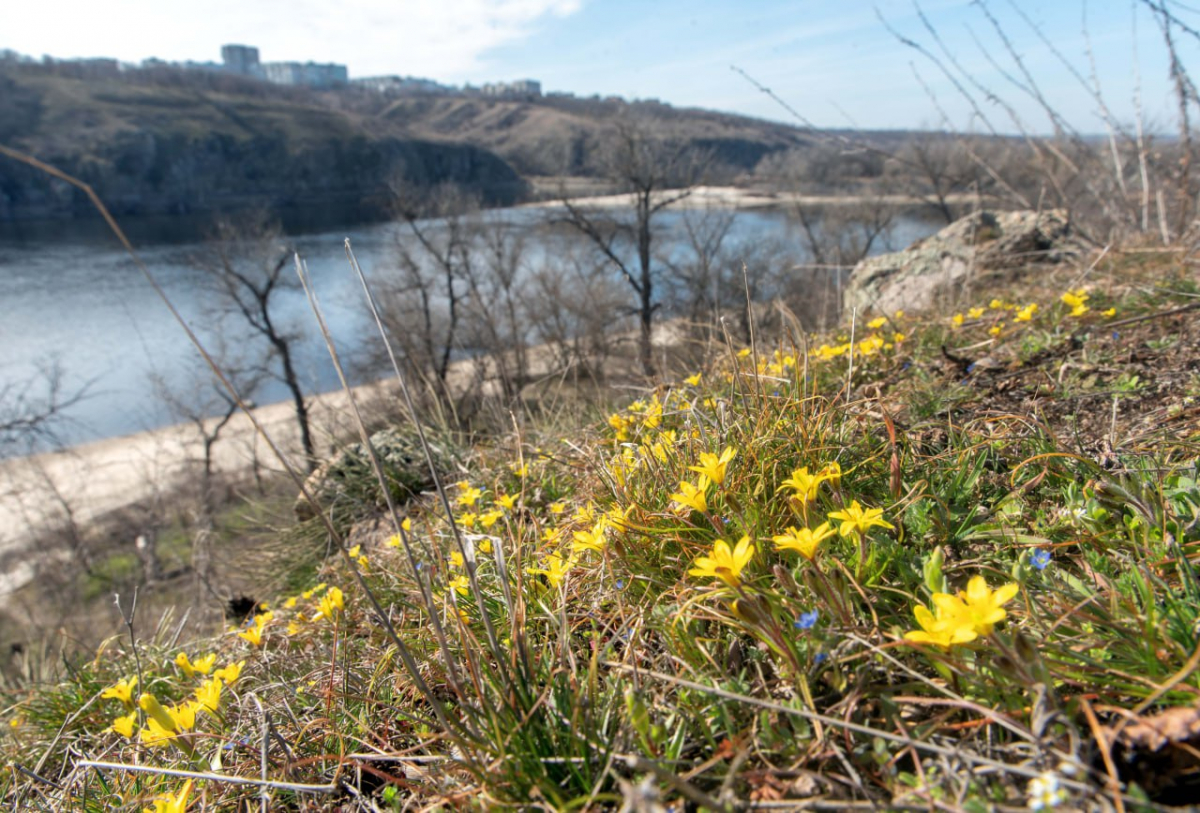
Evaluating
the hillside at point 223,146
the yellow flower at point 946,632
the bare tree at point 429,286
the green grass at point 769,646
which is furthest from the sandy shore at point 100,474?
the hillside at point 223,146

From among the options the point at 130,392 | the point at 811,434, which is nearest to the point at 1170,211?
the point at 811,434

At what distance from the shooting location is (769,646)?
1404 millimetres

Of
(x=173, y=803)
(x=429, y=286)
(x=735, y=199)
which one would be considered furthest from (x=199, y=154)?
(x=173, y=803)

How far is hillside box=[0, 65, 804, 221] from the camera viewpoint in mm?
66375

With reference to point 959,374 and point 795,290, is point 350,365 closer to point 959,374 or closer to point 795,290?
point 795,290

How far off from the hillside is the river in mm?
14775

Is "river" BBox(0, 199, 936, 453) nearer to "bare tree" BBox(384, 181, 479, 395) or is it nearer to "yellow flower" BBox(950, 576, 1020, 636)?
"bare tree" BBox(384, 181, 479, 395)

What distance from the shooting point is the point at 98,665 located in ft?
10.2

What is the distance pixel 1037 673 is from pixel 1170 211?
8.82 metres

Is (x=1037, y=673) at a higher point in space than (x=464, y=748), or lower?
higher

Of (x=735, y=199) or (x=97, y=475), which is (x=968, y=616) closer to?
(x=97, y=475)

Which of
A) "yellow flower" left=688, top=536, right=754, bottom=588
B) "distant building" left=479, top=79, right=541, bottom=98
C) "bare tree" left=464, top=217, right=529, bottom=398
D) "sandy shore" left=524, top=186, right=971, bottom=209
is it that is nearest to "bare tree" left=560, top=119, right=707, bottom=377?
"sandy shore" left=524, top=186, right=971, bottom=209

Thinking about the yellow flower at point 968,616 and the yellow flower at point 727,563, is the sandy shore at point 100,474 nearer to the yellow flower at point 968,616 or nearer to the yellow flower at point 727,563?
the yellow flower at point 727,563

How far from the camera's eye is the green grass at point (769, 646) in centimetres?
115
